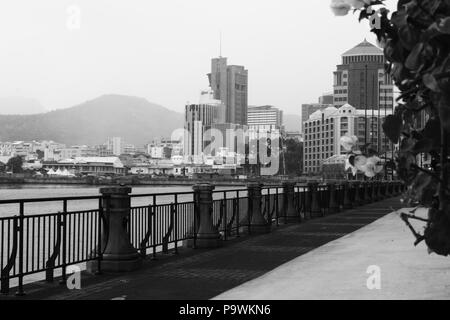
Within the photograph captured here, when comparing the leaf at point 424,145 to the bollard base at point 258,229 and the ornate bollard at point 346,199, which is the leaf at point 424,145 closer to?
the bollard base at point 258,229

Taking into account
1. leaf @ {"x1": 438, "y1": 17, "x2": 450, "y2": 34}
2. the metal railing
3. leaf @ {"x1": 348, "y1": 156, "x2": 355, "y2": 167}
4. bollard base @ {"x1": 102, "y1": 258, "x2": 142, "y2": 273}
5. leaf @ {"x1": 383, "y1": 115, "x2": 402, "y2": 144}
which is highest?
leaf @ {"x1": 438, "y1": 17, "x2": 450, "y2": 34}

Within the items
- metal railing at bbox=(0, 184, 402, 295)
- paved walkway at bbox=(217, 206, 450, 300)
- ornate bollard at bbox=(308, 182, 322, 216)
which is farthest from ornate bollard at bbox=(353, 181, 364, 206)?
paved walkway at bbox=(217, 206, 450, 300)

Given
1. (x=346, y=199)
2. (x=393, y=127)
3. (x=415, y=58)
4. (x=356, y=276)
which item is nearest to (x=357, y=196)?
(x=346, y=199)

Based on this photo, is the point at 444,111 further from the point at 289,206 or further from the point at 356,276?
the point at 289,206

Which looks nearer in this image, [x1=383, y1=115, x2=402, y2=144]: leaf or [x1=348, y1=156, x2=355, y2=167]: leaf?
[x1=383, y1=115, x2=402, y2=144]: leaf

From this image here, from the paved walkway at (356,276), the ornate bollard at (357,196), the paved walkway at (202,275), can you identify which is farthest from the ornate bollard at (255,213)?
the ornate bollard at (357,196)

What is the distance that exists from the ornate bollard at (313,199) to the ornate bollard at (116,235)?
1496cm

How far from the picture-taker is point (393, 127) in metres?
3.04

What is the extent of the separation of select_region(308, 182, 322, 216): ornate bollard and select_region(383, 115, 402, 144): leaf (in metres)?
21.8

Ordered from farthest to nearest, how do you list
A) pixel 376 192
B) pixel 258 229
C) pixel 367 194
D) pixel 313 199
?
pixel 376 192
pixel 367 194
pixel 313 199
pixel 258 229

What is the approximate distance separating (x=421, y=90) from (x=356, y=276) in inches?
Answer: 240

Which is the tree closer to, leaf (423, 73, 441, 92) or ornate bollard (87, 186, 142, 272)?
leaf (423, 73, 441, 92)

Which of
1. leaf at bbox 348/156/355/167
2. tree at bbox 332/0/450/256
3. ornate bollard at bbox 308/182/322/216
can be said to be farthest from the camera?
ornate bollard at bbox 308/182/322/216

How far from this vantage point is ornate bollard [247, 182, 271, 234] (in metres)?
17.4
